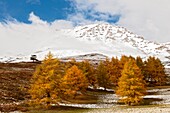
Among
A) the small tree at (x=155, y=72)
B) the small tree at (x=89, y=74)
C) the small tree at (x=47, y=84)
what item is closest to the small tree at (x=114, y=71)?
the small tree at (x=155, y=72)

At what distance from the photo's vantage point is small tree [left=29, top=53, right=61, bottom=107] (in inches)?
2365

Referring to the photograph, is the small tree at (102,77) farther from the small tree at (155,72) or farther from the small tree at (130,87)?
the small tree at (130,87)

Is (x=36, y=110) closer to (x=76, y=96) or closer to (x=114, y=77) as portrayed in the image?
(x=76, y=96)

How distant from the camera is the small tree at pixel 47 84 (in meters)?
60.1

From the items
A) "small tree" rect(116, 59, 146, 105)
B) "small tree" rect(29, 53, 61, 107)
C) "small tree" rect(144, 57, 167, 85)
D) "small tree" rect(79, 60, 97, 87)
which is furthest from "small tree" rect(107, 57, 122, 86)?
"small tree" rect(29, 53, 61, 107)

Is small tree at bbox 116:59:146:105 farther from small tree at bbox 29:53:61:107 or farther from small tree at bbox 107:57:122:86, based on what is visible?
small tree at bbox 107:57:122:86

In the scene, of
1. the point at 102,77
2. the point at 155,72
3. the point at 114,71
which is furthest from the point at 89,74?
→ the point at 155,72

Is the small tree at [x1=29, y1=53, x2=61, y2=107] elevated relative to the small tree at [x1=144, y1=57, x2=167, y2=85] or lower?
lower

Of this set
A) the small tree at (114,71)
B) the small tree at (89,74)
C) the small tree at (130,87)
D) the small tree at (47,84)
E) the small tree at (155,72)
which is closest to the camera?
the small tree at (47,84)

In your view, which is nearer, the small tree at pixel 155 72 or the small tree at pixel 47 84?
the small tree at pixel 47 84

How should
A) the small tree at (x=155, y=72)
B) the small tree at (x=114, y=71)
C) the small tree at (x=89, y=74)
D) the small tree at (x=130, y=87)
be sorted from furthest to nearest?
1. the small tree at (x=155, y=72)
2. the small tree at (x=114, y=71)
3. the small tree at (x=89, y=74)
4. the small tree at (x=130, y=87)

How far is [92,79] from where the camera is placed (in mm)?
104062

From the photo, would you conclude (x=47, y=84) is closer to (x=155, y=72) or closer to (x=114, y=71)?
(x=114, y=71)

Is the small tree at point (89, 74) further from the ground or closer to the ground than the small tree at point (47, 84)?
further from the ground
